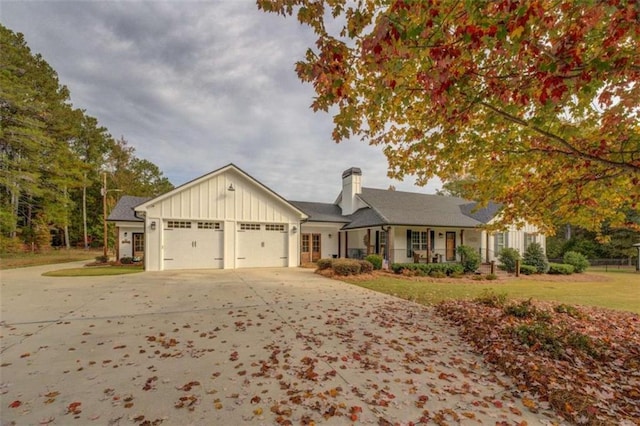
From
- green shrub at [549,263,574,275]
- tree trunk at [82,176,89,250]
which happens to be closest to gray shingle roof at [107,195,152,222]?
tree trunk at [82,176,89,250]

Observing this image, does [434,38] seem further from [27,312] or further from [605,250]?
[605,250]

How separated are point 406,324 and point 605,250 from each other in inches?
1262

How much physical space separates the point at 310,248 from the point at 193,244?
799cm

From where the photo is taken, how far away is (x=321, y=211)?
2211 cm

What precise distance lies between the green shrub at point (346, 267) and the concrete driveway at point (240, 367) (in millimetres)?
5598

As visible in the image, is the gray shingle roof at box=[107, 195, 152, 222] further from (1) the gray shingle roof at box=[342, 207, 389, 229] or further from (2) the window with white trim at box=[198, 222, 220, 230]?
(1) the gray shingle roof at box=[342, 207, 389, 229]

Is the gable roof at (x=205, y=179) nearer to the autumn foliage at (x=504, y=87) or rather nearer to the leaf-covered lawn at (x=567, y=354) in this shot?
the autumn foliage at (x=504, y=87)

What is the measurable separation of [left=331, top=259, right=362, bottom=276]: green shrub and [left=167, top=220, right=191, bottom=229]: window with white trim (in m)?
7.94

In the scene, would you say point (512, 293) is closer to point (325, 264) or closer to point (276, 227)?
point (325, 264)

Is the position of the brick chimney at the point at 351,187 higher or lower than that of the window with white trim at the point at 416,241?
higher

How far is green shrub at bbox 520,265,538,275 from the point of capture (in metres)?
15.8

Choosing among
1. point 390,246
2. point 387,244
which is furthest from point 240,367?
point 387,244

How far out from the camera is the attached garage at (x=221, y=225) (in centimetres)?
1424

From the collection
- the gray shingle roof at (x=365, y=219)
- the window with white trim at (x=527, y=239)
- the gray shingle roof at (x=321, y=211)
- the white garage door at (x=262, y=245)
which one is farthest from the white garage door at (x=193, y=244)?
the window with white trim at (x=527, y=239)
